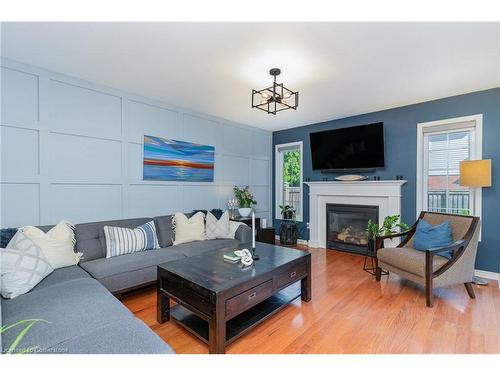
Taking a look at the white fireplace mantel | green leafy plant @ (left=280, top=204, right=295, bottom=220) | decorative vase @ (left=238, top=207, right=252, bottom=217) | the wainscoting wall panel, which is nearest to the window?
green leafy plant @ (left=280, top=204, right=295, bottom=220)

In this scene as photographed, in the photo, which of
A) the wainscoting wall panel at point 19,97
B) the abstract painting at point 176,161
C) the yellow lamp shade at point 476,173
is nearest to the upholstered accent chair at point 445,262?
the yellow lamp shade at point 476,173

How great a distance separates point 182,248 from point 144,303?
2.44 ft

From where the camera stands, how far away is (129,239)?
9.32 feet

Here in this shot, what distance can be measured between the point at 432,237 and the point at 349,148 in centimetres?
203

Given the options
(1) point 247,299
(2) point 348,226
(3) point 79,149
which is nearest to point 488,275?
(2) point 348,226

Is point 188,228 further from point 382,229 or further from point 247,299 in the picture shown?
point 382,229

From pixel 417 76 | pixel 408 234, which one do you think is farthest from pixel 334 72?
pixel 408 234

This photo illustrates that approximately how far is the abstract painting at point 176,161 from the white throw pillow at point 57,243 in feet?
4.15

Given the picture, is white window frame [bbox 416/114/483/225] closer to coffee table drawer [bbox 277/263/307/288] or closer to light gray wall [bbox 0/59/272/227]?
coffee table drawer [bbox 277/263/307/288]

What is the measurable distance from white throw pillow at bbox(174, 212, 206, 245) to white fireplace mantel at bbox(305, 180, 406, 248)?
93.2 inches

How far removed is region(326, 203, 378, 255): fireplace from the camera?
4.30m

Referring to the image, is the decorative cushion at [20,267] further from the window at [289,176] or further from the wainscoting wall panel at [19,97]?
the window at [289,176]

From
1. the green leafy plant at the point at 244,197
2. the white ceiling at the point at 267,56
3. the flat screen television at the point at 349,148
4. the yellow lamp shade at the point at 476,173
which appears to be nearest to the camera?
the white ceiling at the point at 267,56

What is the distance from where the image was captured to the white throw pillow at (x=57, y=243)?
2.29 meters
